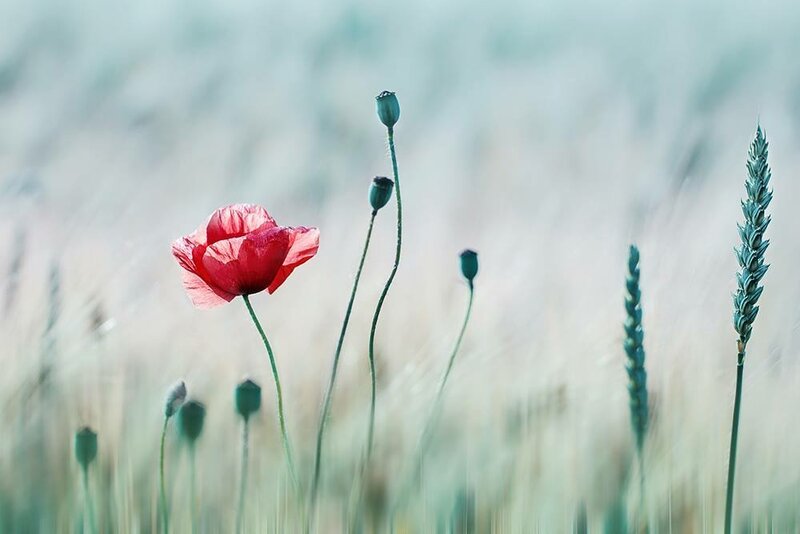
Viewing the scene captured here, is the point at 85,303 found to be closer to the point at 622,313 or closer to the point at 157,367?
the point at 157,367

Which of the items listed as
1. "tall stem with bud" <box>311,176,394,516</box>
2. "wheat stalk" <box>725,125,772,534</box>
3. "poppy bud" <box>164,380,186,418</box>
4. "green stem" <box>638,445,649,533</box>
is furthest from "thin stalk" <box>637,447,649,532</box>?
"poppy bud" <box>164,380,186,418</box>

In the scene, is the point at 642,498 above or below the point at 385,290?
below

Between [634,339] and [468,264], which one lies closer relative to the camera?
[634,339]

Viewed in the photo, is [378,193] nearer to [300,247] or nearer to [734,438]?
[300,247]

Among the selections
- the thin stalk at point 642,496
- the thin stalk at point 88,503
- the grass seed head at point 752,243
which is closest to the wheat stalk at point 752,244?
the grass seed head at point 752,243

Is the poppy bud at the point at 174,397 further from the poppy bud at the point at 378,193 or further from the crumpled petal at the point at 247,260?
Answer: the poppy bud at the point at 378,193

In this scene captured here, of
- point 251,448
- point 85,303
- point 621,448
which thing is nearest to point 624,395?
point 621,448

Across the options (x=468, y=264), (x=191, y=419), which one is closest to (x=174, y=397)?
(x=191, y=419)
